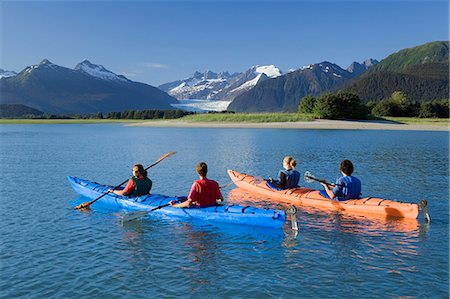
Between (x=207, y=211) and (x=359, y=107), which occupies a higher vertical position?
(x=359, y=107)

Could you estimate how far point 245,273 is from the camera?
8977 mm

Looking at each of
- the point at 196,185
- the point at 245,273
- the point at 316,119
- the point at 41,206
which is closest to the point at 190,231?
the point at 196,185

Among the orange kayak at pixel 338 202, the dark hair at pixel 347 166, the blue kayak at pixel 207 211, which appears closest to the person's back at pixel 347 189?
the orange kayak at pixel 338 202

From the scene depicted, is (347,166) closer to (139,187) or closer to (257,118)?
(139,187)

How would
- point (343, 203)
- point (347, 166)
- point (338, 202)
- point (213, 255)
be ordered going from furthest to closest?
1. point (338, 202)
2. point (343, 203)
3. point (347, 166)
4. point (213, 255)

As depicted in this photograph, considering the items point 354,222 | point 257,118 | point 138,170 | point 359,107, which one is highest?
point 359,107

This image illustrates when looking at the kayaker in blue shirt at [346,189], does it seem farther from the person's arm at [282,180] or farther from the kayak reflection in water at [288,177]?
the person's arm at [282,180]

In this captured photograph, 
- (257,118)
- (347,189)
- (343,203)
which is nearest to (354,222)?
(343,203)

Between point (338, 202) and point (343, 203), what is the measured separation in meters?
0.19

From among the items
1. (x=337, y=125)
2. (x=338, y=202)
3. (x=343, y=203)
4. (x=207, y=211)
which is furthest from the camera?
(x=337, y=125)

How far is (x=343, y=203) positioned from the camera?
14.2 meters

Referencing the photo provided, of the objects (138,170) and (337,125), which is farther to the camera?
(337,125)

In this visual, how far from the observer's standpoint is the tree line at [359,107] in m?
90.4

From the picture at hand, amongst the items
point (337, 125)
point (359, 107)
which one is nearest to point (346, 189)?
point (337, 125)
